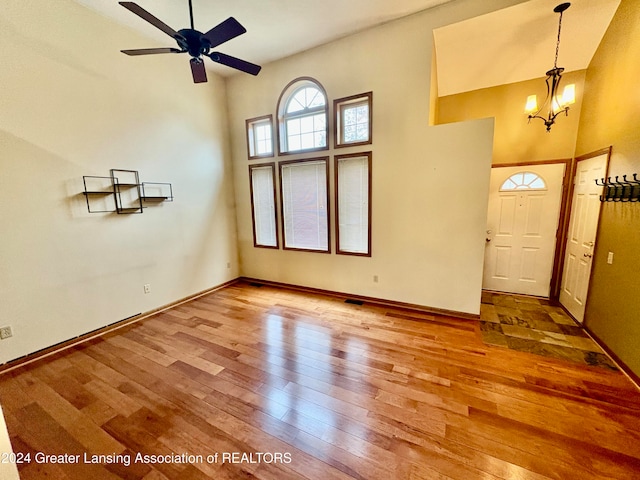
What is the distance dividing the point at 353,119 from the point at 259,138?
1.81 metres

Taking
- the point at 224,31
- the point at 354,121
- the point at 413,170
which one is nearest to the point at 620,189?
the point at 413,170

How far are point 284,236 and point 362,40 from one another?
3.09 m

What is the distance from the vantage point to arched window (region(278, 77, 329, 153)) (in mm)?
3924

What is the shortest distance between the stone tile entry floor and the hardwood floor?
159 millimetres

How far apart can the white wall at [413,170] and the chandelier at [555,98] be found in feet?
2.60

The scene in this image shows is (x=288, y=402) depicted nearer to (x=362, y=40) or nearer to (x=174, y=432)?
(x=174, y=432)

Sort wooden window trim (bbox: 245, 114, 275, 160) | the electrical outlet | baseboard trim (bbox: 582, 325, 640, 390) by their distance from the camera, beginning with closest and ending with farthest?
baseboard trim (bbox: 582, 325, 640, 390), the electrical outlet, wooden window trim (bbox: 245, 114, 275, 160)

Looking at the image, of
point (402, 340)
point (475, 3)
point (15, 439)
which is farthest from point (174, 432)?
point (475, 3)

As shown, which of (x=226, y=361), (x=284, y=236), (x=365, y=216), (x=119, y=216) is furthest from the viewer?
(x=284, y=236)

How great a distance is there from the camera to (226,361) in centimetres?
255

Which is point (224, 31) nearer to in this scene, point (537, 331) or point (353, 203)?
point (353, 203)

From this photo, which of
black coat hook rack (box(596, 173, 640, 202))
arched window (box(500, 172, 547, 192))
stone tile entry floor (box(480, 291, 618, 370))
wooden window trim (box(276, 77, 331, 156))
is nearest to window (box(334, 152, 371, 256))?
wooden window trim (box(276, 77, 331, 156))

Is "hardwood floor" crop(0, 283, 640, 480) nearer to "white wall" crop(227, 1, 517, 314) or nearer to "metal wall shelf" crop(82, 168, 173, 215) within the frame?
"white wall" crop(227, 1, 517, 314)

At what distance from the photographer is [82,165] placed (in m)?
2.92
